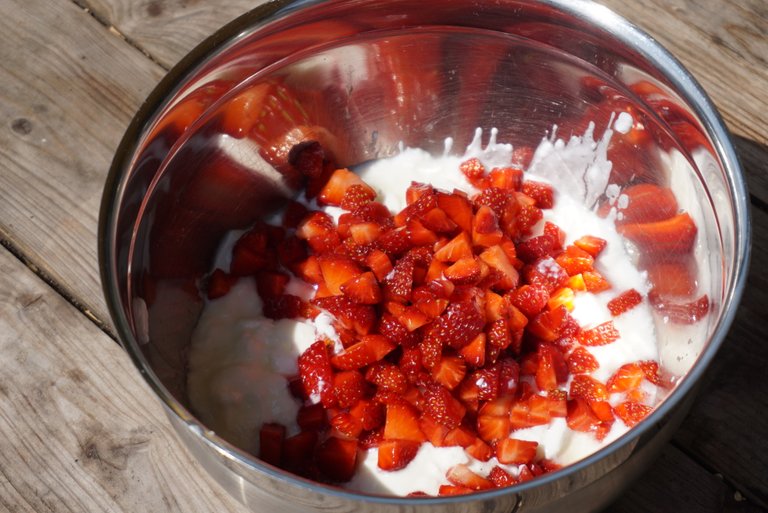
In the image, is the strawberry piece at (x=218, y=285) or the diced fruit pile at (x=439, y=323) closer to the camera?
the diced fruit pile at (x=439, y=323)

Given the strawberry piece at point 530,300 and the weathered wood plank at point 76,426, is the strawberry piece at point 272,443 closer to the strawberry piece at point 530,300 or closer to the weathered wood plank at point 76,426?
the weathered wood plank at point 76,426

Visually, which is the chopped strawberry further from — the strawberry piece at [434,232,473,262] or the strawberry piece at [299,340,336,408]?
the strawberry piece at [299,340,336,408]

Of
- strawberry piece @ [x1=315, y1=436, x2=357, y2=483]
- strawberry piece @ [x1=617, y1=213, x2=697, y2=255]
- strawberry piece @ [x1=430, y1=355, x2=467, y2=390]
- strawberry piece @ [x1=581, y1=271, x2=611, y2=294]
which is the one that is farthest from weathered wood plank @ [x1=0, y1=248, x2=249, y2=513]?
strawberry piece @ [x1=617, y1=213, x2=697, y2=255]

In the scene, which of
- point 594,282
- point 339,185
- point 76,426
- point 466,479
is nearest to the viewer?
point 466,479

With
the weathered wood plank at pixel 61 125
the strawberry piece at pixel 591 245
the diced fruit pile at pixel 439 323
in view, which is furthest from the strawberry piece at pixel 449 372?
the weathered wood plank at pixel 61 125

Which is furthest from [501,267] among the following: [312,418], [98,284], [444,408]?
[98,284]

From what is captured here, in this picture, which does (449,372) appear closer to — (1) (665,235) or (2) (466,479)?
(2) (466,479)

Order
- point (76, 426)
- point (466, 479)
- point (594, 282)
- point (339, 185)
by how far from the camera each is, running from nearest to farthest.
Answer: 1. point (466, 479)
2. point (76, 426)
3. point (594, 282)
4. point (339, 185)
